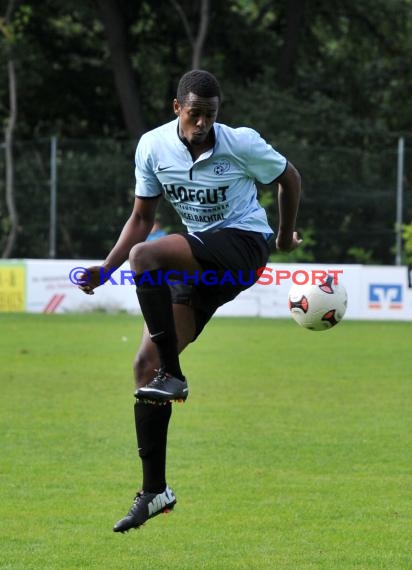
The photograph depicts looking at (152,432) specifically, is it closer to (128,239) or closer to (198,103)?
(128,239)

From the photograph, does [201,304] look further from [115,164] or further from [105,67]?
[105,67]

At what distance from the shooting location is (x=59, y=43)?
36.3 meters

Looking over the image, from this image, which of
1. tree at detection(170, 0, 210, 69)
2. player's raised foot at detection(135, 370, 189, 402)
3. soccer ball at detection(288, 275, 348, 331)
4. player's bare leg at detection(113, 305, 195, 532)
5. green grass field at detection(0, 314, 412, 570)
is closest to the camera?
player's raised foot at detection(135, 370, 189, 402)

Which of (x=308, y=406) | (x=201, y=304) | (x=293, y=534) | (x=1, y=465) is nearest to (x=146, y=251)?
(x=201, y=304)

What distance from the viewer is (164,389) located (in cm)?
632

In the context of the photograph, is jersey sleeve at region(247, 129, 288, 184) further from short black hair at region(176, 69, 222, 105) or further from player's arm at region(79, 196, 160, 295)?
player's arm at region(79, 196, 160, 295)


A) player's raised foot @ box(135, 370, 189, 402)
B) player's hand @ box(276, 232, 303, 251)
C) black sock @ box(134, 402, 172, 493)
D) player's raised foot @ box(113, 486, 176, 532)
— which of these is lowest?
player's raised foot @ box(113, 486, 176, 532)

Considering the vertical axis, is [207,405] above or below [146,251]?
below

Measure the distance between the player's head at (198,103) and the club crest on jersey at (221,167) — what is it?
0.18 meters

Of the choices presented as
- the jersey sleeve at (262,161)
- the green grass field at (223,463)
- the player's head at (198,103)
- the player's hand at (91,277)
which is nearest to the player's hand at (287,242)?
the jersey sleeve at (262,161)

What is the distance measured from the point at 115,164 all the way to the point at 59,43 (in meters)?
9.51

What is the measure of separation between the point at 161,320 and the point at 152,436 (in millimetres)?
740

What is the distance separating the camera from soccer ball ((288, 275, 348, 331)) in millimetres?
7480

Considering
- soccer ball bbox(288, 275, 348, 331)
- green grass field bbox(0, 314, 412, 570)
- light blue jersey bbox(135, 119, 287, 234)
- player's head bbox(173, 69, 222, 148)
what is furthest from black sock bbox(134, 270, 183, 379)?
soccer ball bbox(288, 275, 348, 331)
